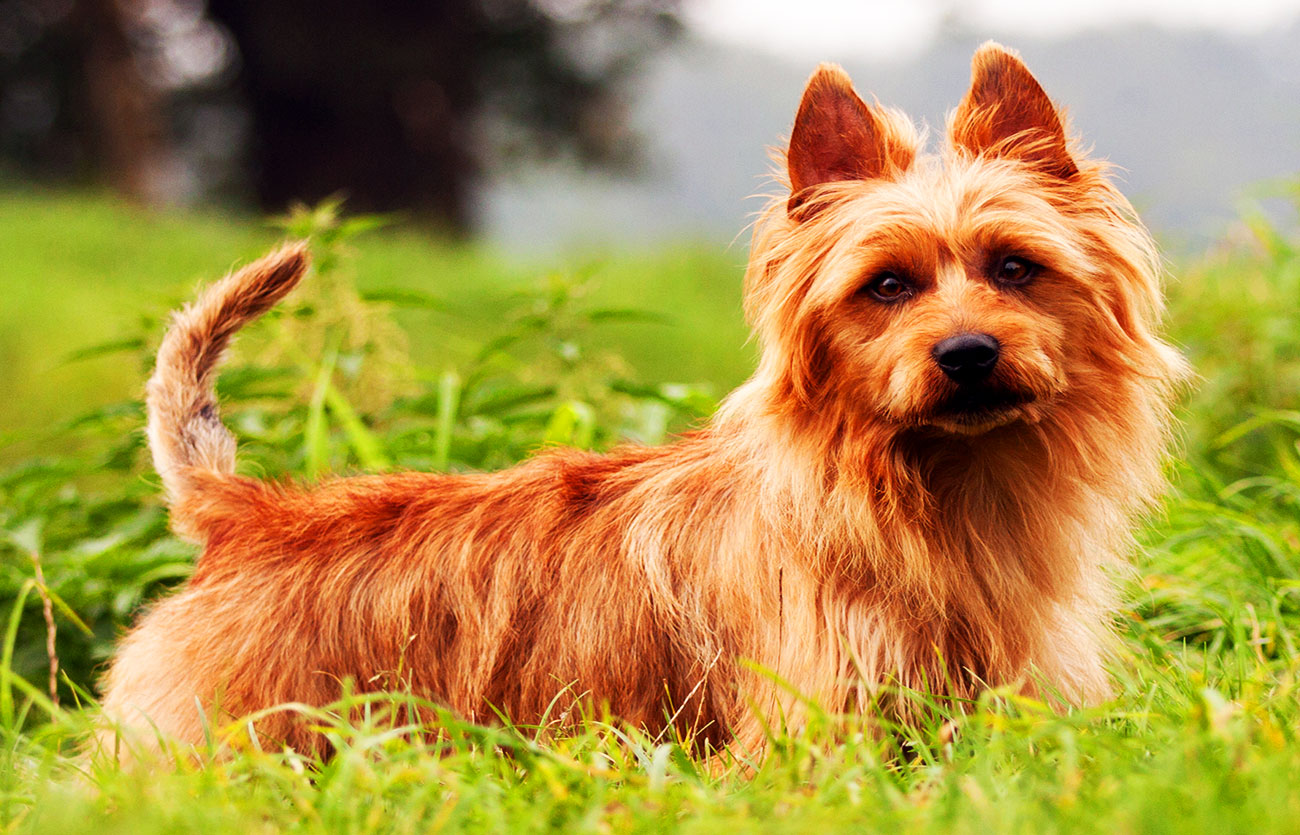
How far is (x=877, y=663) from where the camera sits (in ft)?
9.24

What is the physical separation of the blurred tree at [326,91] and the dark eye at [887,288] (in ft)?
41.7

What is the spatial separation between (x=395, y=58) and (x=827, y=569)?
12892mm

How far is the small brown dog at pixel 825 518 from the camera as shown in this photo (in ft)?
9.02

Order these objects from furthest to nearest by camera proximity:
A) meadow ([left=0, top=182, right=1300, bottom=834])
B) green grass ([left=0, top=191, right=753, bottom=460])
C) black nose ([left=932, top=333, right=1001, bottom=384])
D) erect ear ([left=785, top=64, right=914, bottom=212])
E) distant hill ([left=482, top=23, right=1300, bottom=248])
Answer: green grass ([left=0, top=191, right=753, bottom=460])
distant hill ([left=482, top=23, right=1300, bottom=248])
erect ear ([left=785, top=64, right=914, bottom=212])
black nose ([left=932, top=333, right=1001, bottom=384])
meadow ([left=0, top=182, right=1300, bottom=834])

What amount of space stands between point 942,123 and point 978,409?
1.06m

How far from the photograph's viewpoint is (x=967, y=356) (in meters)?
2.50

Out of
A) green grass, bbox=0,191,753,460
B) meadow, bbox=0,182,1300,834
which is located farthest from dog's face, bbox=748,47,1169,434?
green grass, bbox=0,191,753,460

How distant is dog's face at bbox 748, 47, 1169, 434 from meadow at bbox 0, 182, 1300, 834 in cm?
74

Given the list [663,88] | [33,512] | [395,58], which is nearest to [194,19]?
[395,58]

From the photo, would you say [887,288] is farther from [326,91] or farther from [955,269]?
[326,91]

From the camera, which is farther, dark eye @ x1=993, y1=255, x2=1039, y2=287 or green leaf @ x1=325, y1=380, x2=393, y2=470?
green leaf @ x1=325, y1=380, x2=393, y2=470

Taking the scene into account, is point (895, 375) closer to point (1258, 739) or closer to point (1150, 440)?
point (1150, 440)

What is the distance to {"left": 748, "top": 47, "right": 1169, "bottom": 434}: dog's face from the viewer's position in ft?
8.47

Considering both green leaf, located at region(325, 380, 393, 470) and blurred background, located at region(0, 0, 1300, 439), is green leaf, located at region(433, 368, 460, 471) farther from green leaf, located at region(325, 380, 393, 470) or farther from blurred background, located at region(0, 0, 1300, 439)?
blurred background, located at region(0, 0, 1300, 439)
